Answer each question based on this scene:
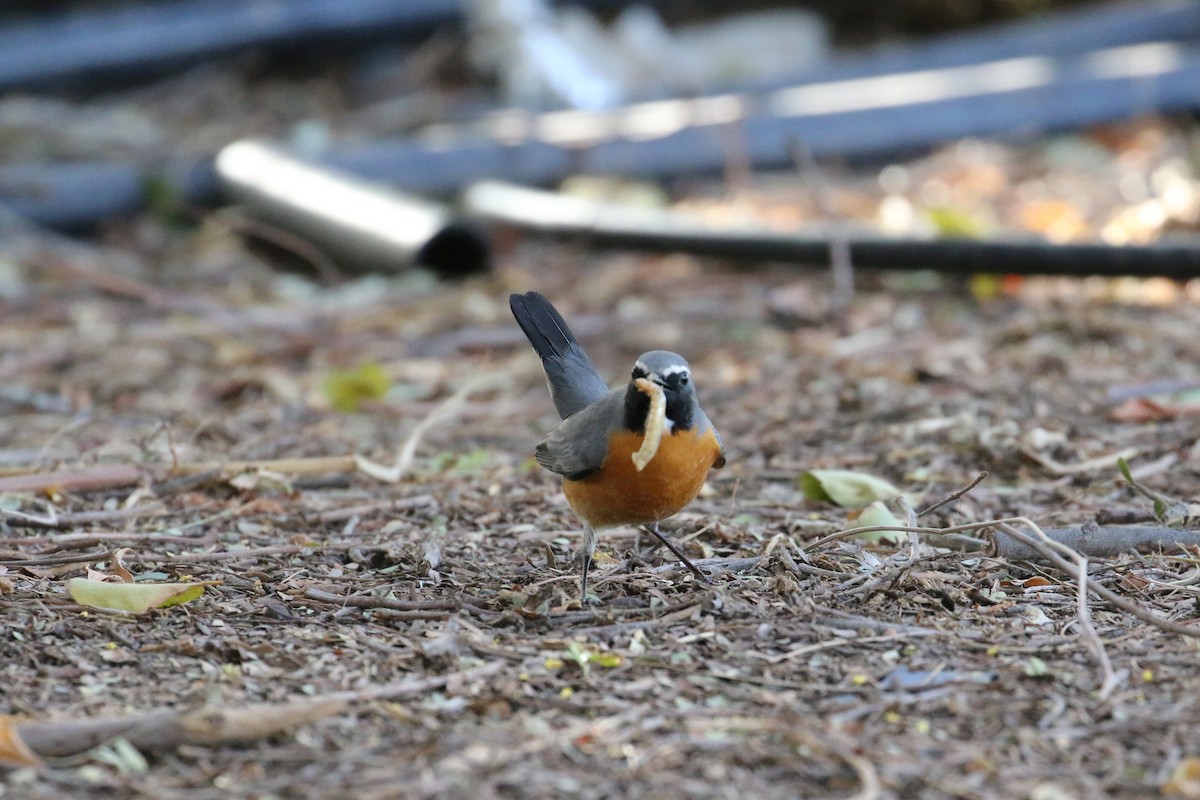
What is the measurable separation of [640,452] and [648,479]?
91 millimetres

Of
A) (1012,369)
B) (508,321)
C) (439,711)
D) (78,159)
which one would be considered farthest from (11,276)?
(439,711)

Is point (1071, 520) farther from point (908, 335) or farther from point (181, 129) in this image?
point (181, 129)

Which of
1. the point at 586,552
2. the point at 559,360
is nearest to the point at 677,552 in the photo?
Result: the point at 586,552

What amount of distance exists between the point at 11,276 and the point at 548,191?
3412 millimetres

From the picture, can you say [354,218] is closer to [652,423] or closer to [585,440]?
[585,440]

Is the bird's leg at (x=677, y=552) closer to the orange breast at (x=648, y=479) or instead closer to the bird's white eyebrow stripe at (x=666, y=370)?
the orange breast at (x=648, y=479)

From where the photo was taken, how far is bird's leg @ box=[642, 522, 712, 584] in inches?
146

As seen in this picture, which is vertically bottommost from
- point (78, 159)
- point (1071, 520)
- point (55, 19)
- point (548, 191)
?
point (1071, 520)

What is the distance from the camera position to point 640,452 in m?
3.49

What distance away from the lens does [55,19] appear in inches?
436

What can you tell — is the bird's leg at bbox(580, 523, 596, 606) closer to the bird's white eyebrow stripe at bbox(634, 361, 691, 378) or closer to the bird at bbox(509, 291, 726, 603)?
the bird at bbox(509, 291, 726, 603)

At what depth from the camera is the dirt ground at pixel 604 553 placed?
276 cm

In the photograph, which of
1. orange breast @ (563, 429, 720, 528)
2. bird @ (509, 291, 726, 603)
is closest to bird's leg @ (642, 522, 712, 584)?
bird @ (509, 291, 726, 603)

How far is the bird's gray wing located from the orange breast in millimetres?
30
